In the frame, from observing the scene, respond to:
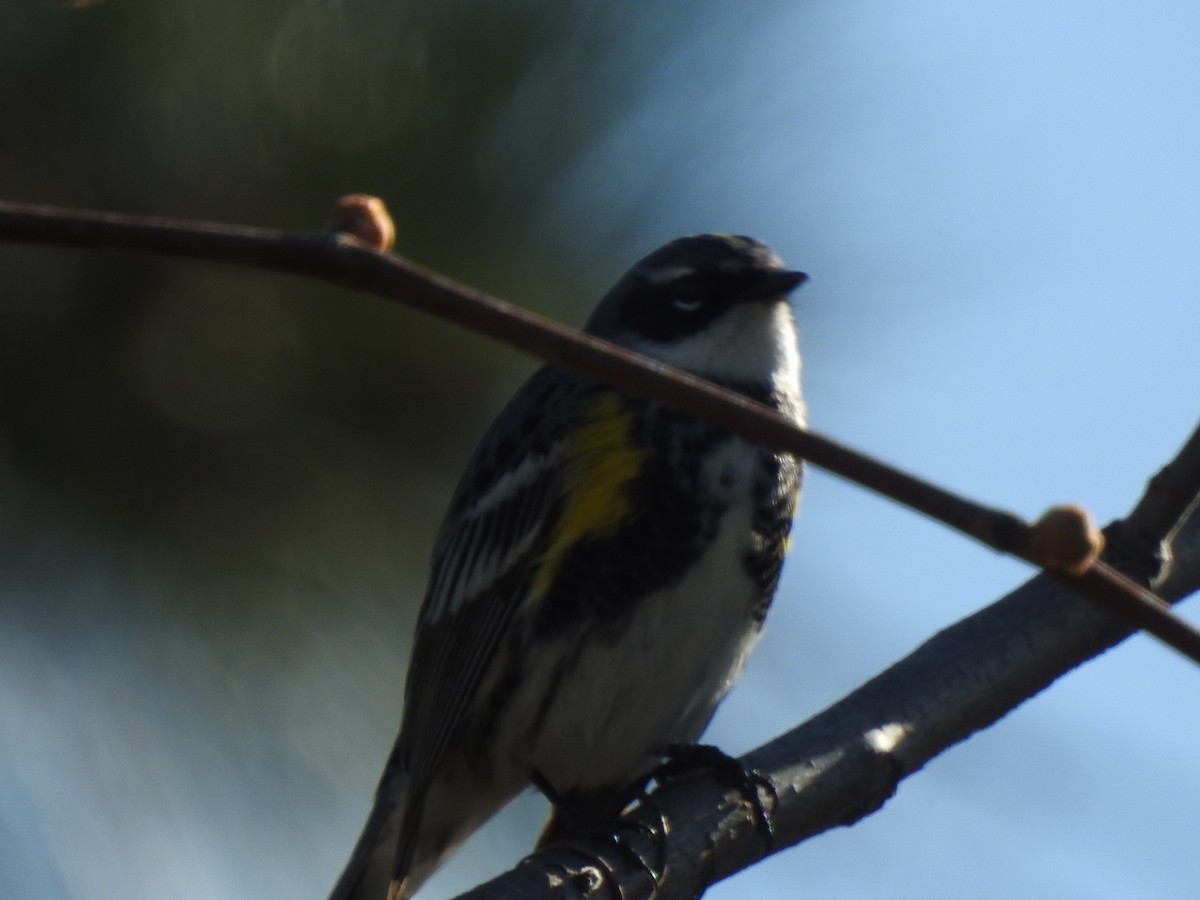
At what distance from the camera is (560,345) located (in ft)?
3.09

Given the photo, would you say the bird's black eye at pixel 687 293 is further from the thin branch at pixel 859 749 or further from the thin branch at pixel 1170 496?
the thin branch at pixel 1170 496

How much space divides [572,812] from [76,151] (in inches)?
57.2

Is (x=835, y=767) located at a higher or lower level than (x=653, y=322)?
lower

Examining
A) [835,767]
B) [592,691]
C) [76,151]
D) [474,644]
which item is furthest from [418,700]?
[76,151]

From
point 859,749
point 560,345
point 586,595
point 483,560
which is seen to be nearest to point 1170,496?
point 859,749

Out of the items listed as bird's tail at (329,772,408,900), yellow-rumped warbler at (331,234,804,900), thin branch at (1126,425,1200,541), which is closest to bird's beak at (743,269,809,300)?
yellow-rumped warbler at (331,234,804,900)

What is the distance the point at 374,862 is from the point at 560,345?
2.24m

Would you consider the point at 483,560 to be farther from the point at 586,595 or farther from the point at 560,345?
the point at 560,345

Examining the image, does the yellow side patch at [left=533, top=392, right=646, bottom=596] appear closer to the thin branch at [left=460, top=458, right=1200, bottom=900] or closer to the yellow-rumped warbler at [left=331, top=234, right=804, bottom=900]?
the yellow-rumped warbler at [left=331, top=234, right=804, bottom=900]

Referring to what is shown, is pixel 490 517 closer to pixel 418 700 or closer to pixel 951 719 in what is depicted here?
pixel 418 700

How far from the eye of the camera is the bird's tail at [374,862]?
117 inches

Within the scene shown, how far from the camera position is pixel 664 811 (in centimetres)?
249

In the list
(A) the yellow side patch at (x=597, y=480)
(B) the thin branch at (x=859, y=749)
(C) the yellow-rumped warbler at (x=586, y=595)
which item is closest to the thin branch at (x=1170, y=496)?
(B) the thin branch at (x=859, y=749)

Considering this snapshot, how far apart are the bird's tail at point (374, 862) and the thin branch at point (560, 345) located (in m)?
2.17
